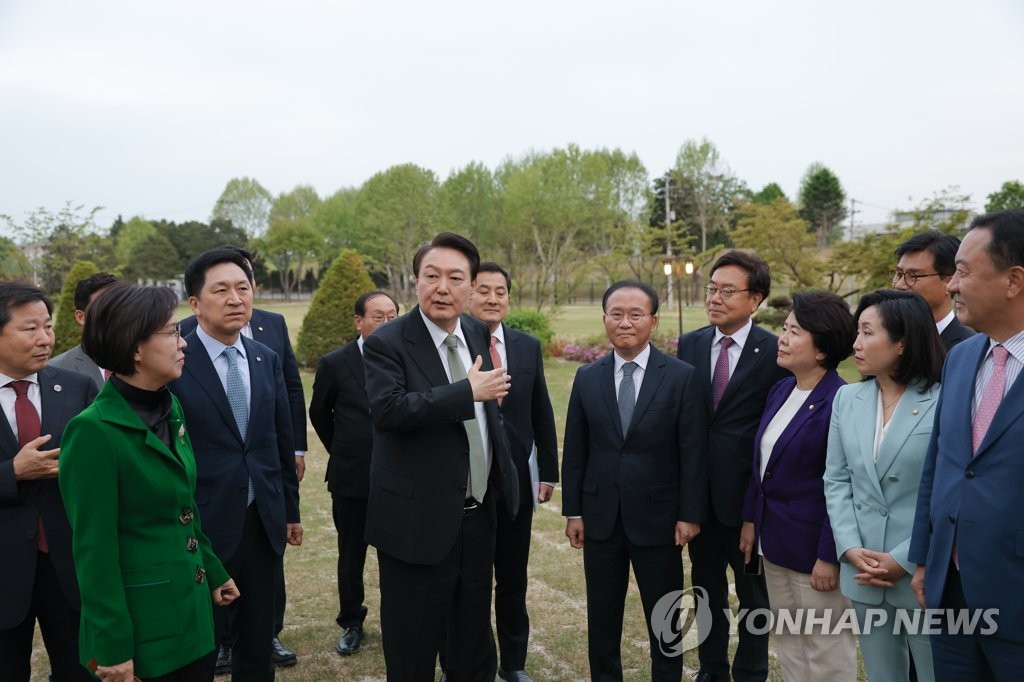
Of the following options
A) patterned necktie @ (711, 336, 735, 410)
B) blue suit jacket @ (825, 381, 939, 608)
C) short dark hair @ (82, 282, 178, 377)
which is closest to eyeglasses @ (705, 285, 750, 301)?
patterned necktie @ (711, 336, 735, 410)

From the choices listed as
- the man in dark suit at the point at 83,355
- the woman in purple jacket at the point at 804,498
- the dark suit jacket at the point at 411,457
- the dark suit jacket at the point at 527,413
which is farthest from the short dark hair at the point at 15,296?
the woman in purple jacket at the point at 804,498

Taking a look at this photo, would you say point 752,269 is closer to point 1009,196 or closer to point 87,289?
point 87,289

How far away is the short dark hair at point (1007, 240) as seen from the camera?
7.52 feet

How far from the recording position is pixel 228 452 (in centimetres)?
313

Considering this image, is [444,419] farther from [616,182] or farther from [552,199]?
[616,182]

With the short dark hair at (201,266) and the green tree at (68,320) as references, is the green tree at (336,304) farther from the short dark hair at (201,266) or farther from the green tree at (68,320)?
the short dark hair at (201,266)

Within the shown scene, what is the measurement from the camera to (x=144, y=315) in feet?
7.66

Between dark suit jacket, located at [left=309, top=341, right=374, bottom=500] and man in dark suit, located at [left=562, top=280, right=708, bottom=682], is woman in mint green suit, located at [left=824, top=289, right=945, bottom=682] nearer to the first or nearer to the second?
man in dark suit, located at [left=562, top=280, right=708, bottom=682]

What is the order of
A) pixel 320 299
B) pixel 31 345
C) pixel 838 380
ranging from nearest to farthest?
pixel 31 345 < pixel 838 380 < pixel 320 299

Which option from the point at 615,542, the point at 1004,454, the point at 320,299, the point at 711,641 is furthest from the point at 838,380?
the point at 320,299

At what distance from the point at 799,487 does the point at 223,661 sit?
3.43 m

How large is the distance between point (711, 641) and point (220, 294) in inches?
125

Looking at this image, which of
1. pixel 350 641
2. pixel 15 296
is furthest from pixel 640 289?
pixel 15 296

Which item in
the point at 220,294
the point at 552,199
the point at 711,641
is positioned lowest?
the point at 711,641
